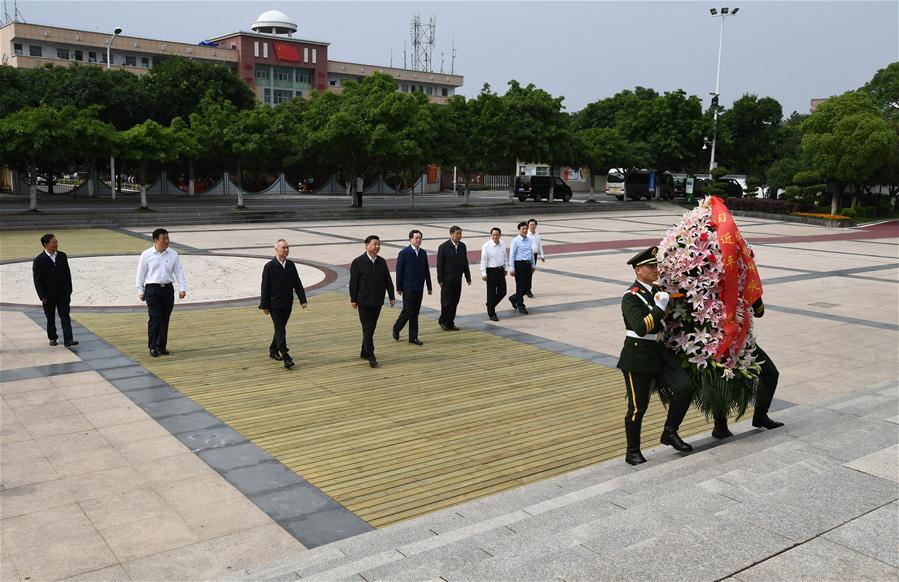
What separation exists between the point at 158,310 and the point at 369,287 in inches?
118

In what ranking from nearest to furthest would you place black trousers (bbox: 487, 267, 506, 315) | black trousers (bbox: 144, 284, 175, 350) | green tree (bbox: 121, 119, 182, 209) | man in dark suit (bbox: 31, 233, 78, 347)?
black trousers (bbox: 144, 284, 175, 350) < man in dark suit (bbox: 31, 233, 78, 347) < black trousers (bbox: 487, 267, 506, 315) < green tree (bbox: 121, 119, 182, 209)

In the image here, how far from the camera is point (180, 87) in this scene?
155ft

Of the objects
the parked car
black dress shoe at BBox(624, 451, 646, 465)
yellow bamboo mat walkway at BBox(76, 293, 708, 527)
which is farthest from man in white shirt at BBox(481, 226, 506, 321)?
the parked car

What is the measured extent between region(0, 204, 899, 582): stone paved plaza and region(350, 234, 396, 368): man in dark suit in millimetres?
501

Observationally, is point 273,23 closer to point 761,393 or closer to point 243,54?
point 243,54

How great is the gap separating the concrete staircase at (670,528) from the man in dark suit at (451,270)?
6.02 metres

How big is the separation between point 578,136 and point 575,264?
26.4 m

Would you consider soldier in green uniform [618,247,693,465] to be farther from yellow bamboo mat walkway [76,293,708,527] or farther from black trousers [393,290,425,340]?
black trousers [393,290,425,340]

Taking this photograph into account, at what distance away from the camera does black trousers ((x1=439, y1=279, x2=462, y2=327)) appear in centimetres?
1253

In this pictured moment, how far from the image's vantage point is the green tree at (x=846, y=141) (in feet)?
131

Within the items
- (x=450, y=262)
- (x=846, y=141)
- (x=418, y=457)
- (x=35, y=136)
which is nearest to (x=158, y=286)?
(x=450, y=262)

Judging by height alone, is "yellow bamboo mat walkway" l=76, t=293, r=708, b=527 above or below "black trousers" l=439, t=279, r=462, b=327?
below

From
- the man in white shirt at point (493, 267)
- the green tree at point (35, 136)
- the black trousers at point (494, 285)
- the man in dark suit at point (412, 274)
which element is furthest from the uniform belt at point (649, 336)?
the green tree at point (35, 136)

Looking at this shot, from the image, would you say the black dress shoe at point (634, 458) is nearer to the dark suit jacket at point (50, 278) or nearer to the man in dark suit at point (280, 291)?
the man in dark suit at point (280, 291)
